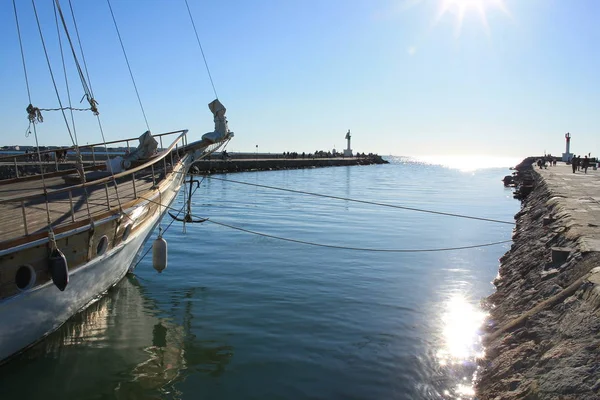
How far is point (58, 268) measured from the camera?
665cm

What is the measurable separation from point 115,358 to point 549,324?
6.02 m

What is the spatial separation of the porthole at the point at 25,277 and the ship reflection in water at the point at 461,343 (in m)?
5.69

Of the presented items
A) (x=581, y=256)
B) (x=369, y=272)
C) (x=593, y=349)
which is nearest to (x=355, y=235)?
(x=369, y=272)

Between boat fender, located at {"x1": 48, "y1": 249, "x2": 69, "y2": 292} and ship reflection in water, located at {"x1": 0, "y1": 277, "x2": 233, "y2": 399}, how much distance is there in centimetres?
120

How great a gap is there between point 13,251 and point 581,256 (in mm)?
8140

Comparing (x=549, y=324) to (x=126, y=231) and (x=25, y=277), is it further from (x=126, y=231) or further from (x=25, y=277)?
(x=126, y=231)

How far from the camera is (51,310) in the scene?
7254mm

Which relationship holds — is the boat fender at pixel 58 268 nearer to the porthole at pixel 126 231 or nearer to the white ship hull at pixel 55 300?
the white ship hull at pixel 55 300

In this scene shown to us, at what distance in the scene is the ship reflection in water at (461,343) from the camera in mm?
6328

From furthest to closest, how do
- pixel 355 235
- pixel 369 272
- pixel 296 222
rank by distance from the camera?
pixel 296 222
pixel 355 235
pixel 369 272

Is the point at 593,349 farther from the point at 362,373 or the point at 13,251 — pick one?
the point at 13,251

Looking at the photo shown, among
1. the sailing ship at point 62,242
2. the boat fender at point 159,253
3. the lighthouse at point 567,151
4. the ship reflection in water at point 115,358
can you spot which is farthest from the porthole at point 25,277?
the lighthouse at point 567,151

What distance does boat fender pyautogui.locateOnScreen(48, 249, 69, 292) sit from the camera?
6.62 metres

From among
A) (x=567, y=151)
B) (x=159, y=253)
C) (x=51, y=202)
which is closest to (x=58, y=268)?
(x=51, y=202)
